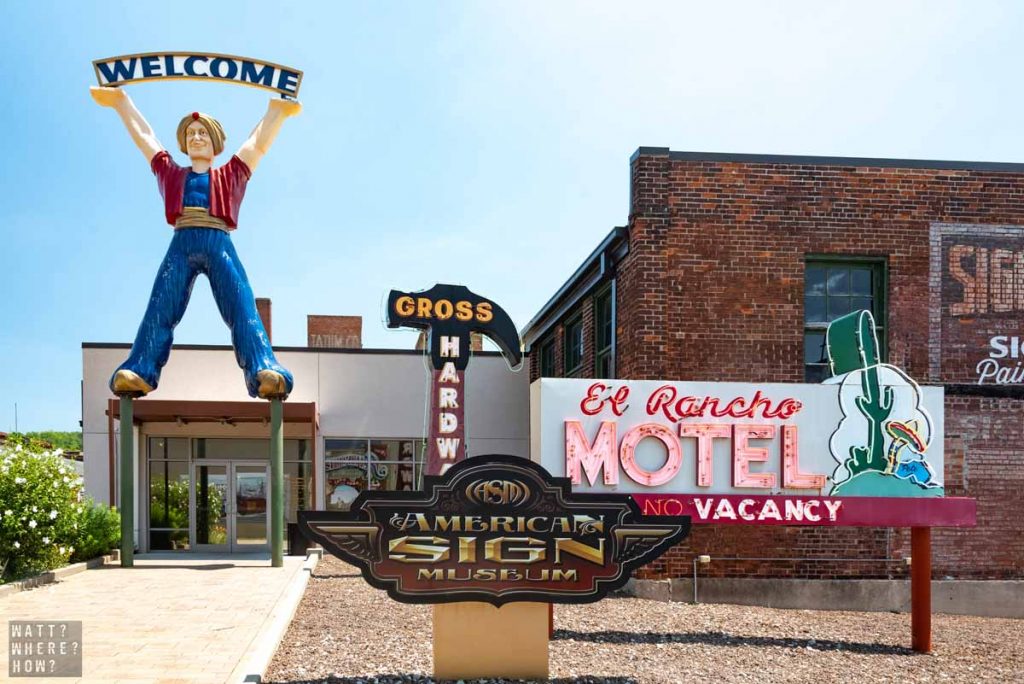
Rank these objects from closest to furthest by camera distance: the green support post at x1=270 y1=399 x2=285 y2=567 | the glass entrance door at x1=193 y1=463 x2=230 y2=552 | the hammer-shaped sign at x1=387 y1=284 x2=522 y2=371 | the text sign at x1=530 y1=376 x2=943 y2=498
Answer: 1. the text sign at x1=530 y1=376 x2=943 y2=498
2. the hammer-shaped sign at x1=387 y1=284 x2=522 y2=371
3. the green support post at x1=270 y1=399 x2=285 y2=567
4. the glass entrance door at x1=193 y1=463 x2=230 y2=552

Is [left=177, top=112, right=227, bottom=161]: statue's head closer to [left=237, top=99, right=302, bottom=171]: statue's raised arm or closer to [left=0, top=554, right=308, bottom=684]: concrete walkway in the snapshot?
[left=237, top=99, right=302, bottom=171]: statue's raised arm

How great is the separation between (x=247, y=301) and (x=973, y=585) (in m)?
12.4

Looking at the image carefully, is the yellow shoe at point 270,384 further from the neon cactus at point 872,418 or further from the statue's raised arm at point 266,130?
the neon cactus at point 872,418

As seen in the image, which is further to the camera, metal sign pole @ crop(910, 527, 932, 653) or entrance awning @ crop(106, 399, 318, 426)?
entrance awning @ crop(106, 399, 318, 426)

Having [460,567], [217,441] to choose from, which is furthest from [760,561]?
[217,441]

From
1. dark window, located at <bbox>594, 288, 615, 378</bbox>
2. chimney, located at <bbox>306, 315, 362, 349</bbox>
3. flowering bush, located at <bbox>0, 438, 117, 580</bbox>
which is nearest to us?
flowering bush, located at <bbox>0, 438, 117, 580</bbox>

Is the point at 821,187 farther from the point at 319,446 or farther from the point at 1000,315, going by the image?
the point at 319,446

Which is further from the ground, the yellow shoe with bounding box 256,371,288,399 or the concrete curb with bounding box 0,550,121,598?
the yellow shoe with bounding box 256,371,288,399

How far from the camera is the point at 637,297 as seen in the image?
13.8 meters

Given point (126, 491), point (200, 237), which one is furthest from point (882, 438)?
point (126, 491)

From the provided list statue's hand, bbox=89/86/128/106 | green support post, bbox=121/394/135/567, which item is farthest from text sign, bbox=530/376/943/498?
statue's hand, bbox=89/86/128/106

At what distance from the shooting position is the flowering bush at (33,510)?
12.6 m

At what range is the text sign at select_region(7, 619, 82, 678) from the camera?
7426 mm

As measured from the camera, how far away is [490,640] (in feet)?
26.0
